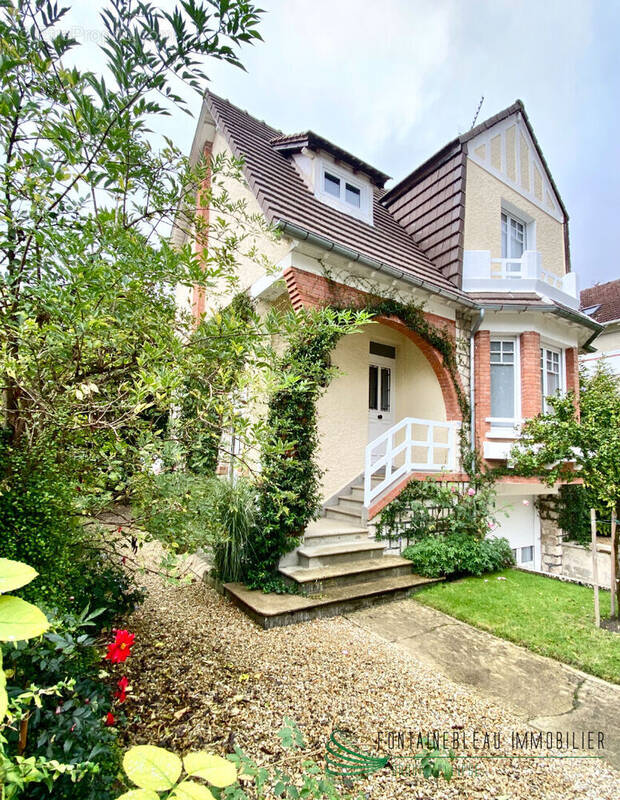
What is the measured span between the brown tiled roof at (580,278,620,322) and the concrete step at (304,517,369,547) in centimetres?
1666

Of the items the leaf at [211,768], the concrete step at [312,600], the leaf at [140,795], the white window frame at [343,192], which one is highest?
the white window frame at [343,192]

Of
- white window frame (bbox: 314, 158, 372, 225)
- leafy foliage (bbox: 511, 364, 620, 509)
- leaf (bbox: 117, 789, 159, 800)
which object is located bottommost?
leaf (bbox: 117, 789, 159, 800)

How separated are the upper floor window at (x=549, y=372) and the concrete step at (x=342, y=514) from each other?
5.06m

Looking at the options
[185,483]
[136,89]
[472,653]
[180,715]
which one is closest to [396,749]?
[180,715]

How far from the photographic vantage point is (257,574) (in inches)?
191

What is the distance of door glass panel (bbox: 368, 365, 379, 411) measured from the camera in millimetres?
8727

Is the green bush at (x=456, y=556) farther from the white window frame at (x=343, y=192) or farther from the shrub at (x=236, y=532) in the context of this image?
the white window frame at (x=343, y=192)

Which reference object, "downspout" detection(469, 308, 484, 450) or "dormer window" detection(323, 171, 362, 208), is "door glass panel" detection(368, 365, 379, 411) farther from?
"dormer window" detection(323, 171, 362, 208)

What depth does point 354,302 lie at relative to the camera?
6.38 m

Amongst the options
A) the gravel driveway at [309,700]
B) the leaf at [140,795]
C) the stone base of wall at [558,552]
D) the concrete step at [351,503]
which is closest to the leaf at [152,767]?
the leaf at [140,795]

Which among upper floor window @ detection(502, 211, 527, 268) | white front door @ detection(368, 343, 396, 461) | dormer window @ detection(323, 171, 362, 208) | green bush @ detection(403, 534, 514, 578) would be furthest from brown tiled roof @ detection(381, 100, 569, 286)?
green bush @ detection(403, 534, 514, 578)

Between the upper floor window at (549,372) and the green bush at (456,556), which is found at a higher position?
the upper floor window at (549,372)

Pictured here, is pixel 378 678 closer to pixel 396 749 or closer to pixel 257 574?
pixel 396 749

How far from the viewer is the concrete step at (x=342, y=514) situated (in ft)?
20.8
